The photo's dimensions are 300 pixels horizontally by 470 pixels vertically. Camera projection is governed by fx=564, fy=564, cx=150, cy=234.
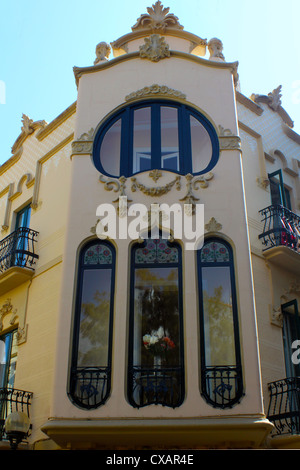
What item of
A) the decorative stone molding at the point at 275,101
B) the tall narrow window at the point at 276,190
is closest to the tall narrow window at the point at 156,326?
the tall narrow window at the point at 276,190

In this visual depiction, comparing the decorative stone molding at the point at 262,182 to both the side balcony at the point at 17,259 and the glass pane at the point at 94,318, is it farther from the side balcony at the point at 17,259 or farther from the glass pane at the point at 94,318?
the side balcony at the point at 17,259

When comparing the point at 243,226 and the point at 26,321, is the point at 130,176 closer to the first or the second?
the point at 243,226

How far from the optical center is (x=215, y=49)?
13.9m

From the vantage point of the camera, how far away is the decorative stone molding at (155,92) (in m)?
12.9

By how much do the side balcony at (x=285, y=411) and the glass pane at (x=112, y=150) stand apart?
5.53 metres

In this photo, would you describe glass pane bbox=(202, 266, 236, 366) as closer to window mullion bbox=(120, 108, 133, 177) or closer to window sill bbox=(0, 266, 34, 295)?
window mullion bbox=(120, 108, 133, 177)

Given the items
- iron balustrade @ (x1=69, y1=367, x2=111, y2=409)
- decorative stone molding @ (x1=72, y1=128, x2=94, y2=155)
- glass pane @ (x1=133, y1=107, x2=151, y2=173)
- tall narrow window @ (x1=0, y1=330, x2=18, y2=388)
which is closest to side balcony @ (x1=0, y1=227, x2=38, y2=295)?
tall narrow window @ (x1=0, y1=330, x2=18, y2=388)

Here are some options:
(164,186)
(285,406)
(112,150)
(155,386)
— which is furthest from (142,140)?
(285,406)

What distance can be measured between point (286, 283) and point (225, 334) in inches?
126

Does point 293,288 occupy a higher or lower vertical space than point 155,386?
higher

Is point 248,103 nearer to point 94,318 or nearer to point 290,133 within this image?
point 290,133

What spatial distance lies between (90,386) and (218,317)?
2630 mm

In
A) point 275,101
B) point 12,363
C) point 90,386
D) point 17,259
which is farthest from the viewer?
point 275,101

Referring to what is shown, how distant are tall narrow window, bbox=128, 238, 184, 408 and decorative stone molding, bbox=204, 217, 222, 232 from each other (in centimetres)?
70
